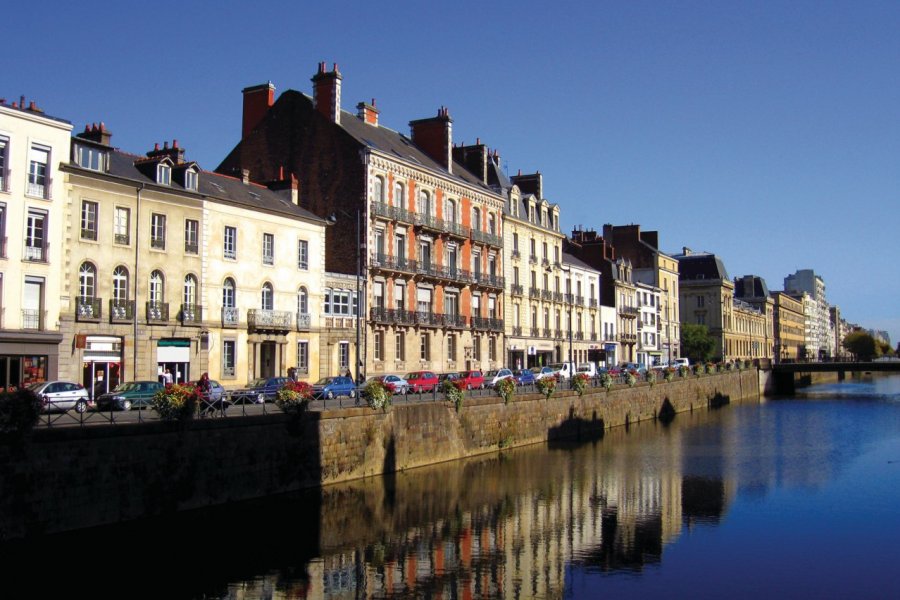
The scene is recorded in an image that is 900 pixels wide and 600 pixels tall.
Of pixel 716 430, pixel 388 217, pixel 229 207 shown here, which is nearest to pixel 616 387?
pixel 716 430

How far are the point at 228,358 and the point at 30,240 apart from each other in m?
11.0

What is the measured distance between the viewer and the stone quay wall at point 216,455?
21391 millimetres

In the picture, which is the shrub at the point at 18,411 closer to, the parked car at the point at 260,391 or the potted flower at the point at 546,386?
the parked car at the point at 260,391

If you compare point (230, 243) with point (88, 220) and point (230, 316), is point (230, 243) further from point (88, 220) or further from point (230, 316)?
point (88, 220)

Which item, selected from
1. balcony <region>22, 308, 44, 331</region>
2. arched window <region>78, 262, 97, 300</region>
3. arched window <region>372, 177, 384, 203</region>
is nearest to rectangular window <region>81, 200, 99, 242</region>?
arched window <region>78, 262, 97, 300</region>

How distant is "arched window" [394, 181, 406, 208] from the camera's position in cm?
5587

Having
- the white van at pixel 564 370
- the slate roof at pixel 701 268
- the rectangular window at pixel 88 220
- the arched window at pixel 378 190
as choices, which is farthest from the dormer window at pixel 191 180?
the slate roof at pixel 701 268

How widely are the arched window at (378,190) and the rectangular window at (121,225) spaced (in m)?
17.9

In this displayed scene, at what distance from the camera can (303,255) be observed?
47812 mm

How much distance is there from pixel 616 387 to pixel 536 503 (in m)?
26.8

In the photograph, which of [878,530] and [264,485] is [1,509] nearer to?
[264,485]

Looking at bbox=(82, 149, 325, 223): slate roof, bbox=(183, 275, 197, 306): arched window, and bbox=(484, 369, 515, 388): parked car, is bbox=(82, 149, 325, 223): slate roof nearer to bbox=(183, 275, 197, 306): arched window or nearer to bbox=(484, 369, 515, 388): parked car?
bbox=(183, 275, 197, 306): arched window

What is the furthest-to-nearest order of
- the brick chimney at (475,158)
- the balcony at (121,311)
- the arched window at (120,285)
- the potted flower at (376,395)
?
the brick chimney at (475,158)
the arched window at (120,285)
the balcony at (121,311)
the potted flower at (376,395)

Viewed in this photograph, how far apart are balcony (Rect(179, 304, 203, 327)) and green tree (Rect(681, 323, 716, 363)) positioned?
79.7 m
